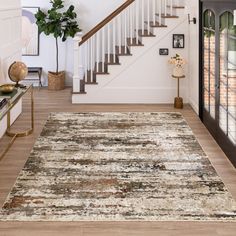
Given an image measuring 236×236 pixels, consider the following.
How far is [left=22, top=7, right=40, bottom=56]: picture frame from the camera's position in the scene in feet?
33.8

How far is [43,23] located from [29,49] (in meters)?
0.87

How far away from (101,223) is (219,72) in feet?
10.3

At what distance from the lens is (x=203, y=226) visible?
3580mm

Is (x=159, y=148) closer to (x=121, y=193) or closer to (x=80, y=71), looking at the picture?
(x=121, y=193)

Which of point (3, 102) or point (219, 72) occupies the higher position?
point (219, 72)

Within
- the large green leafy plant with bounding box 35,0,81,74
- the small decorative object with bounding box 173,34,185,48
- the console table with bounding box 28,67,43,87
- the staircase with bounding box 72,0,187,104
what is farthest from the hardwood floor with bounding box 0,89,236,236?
the large green leafy plant with bounding box 35,0,81,74

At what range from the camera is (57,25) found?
982 centimetres

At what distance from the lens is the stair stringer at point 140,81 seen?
8.53 meters

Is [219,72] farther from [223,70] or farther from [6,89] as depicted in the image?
[6,89]

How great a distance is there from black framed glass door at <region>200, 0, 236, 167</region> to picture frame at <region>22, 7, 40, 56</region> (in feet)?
14.6

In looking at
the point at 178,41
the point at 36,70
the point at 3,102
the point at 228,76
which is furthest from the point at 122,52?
the point at 3,102

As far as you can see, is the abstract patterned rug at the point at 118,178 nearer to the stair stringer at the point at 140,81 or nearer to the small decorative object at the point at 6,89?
the small decorative object at the point at 6,89

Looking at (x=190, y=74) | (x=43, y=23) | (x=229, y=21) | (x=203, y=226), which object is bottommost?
(x=203, y=226)

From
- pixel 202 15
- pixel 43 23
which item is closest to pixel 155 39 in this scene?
pixel 202 15
